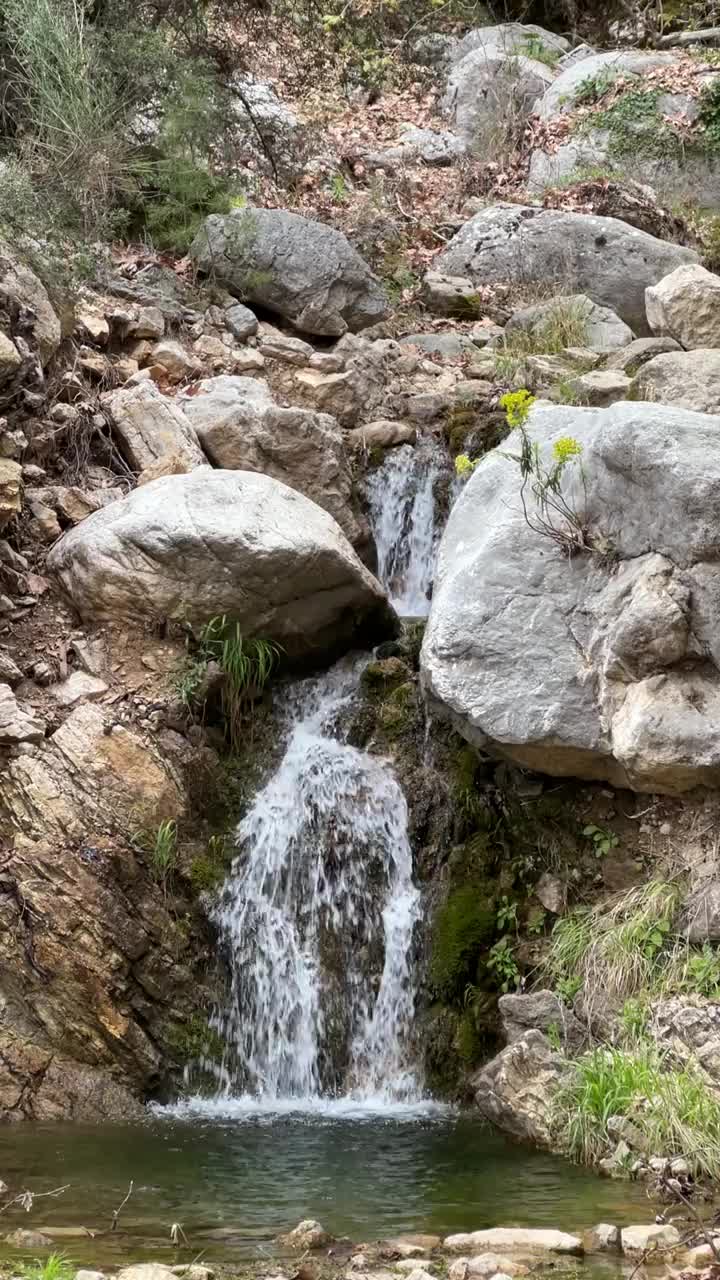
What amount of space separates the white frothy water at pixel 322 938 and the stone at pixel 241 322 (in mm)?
4272

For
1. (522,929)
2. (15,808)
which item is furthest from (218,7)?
(522,929)

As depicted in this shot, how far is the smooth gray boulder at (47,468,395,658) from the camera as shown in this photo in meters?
7.40

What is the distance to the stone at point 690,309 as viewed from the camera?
33.5ft

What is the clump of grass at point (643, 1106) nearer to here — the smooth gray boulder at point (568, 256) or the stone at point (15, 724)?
the stone at point (15, 724)

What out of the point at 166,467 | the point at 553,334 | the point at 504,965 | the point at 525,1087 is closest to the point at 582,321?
the point at 553,334

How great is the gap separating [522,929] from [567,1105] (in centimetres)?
123

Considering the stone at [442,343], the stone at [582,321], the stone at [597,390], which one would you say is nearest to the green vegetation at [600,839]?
the stone at [597,390]

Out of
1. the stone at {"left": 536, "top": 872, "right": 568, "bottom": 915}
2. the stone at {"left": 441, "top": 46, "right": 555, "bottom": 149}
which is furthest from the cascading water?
the stone at {"left": 441, "top": 46, "right": 555, "bottom": 149}

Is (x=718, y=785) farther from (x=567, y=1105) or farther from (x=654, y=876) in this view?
(x=567, y=1105)

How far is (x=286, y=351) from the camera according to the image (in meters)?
10.6

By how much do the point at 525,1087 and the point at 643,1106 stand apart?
0.66 meters

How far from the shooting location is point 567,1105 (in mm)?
5672

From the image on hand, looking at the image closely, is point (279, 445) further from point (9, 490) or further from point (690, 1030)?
point (690, 1030)

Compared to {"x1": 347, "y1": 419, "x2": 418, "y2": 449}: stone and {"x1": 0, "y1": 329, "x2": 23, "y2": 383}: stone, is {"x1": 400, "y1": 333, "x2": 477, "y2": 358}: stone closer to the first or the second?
{"x1": 347, "y1": 419, "x2": 418, "y2": 449}: stone
